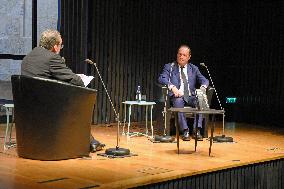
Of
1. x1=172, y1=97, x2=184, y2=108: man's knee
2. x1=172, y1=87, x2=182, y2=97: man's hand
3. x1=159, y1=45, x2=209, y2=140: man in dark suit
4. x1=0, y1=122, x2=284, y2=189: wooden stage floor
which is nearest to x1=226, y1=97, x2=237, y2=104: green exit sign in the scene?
x1=159, y1=45, x2=209, y2=140: man in dark suit

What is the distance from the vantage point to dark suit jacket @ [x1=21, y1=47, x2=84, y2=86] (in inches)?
180

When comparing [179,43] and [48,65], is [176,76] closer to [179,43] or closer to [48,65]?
[48,65]

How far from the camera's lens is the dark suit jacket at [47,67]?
4570mm

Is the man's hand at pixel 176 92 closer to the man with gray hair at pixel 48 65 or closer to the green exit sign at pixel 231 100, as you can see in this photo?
the man with gray hair at pixel 48 65

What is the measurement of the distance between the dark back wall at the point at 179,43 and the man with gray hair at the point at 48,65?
3000 millimetres

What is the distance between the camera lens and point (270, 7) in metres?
9.05

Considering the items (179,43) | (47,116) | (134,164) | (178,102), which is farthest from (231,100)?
(47,116)

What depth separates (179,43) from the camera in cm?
915

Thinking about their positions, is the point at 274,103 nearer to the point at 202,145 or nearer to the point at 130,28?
the point at 130,28

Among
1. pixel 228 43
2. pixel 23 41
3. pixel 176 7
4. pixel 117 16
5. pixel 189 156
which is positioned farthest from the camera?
pixel 228 43

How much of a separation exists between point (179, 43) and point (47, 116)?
5.08m

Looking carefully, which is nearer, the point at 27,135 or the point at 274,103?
the point at 27,135

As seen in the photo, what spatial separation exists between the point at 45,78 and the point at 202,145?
90.9 inches

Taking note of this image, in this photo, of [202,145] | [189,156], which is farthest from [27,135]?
[202,145]
